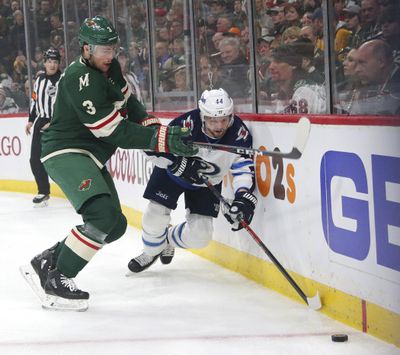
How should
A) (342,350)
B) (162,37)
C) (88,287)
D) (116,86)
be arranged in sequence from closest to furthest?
(342,350)
(116,86)
(88,287)
(162,37)

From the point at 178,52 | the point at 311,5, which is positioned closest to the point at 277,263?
the point at 311,5

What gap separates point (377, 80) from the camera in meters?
3.54

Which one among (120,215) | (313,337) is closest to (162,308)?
(120,215)

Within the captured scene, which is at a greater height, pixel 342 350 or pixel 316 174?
pixel 316 174

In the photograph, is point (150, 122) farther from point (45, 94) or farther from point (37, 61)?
point (37, 61)

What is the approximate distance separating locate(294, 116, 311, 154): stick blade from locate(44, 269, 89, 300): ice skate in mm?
1113

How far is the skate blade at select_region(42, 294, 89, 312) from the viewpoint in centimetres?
404

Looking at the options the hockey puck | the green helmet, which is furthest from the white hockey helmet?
the hockey puck

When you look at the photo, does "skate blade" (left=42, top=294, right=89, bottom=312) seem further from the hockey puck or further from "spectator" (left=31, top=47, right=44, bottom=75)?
"spectator" (left=31, top=47, right=44, bottom=75)

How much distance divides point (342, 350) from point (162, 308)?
1.05 meters

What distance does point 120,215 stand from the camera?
410 cm

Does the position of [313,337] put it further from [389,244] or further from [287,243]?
[287,243]

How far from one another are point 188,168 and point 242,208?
32cm


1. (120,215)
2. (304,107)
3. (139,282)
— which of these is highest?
(304,107)
